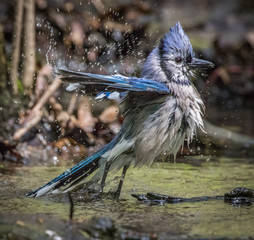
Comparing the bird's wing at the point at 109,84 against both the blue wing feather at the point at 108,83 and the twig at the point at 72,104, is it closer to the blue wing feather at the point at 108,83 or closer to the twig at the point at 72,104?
the blue wing feather at the point at 108,83

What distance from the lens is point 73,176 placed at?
3.36m

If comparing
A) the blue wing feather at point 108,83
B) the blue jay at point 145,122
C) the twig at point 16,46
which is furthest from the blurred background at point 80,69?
the blue wing feather at point 108,83

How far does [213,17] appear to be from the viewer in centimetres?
1145

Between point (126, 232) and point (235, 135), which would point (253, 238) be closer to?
point (126, 232)

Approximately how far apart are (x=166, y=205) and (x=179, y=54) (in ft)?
4.14

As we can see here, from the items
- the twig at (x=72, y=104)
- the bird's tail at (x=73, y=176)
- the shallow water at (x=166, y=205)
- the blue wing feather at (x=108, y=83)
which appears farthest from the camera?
the twig at (x=72, y=104)

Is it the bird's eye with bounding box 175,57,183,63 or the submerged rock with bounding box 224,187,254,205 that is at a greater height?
the bird's eye with bounding box 175,57,183,63

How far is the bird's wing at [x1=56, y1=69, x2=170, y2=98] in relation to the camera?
Result: 289 cm

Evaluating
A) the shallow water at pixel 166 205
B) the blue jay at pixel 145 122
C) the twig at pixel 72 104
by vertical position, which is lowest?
the shallow water at pixel 166 205

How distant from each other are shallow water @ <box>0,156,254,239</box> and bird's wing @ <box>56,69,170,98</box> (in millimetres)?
657

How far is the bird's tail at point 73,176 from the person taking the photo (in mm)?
3201

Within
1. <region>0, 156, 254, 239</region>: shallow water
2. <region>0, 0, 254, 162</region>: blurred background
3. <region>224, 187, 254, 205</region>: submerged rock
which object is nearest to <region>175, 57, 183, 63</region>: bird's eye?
<region>0, 0, 254, 162</region>: blurred background

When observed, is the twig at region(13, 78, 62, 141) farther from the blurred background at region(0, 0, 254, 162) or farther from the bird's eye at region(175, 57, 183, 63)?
the bird's eye at region(175, 57, 183, 63)

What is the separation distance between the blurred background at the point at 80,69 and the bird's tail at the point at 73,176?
3.29ft
